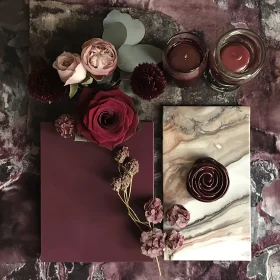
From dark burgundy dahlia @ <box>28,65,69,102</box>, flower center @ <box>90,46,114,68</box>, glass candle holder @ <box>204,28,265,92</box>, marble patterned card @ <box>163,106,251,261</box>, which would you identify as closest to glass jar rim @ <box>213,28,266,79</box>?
glass candle holder @ <box>204,28,265,92</box>

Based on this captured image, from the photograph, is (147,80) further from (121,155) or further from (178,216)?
(178,216)

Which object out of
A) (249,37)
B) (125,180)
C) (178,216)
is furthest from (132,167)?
(249,37)

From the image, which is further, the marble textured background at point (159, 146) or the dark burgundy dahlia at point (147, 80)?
the marble textured background at point (159, 146)

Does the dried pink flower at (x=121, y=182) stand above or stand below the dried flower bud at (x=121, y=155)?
below

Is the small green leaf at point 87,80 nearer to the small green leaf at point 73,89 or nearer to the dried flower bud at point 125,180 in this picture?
the small green leaf at point 73,89

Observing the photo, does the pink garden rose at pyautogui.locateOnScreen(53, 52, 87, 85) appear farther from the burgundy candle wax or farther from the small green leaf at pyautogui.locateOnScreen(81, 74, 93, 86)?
the burgundy candle wax

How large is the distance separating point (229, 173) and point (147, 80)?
0.29 metres

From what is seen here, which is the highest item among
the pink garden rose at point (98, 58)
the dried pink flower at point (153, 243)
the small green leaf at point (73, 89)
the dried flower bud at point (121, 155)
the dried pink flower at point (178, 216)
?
the pink garden rose at point (98, 58)

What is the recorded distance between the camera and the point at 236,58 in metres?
0.85

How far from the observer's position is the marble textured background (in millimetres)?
916

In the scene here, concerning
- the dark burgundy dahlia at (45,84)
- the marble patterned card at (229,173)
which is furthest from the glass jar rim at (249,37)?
the dark burgundy dahlia at (45,84)

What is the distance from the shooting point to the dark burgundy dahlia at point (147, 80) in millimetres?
808

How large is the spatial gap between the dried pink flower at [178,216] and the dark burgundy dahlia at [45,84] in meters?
0.34

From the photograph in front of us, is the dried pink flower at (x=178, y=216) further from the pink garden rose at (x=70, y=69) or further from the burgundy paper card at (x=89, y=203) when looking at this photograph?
the pink garden rose at (x=70, y=69)
